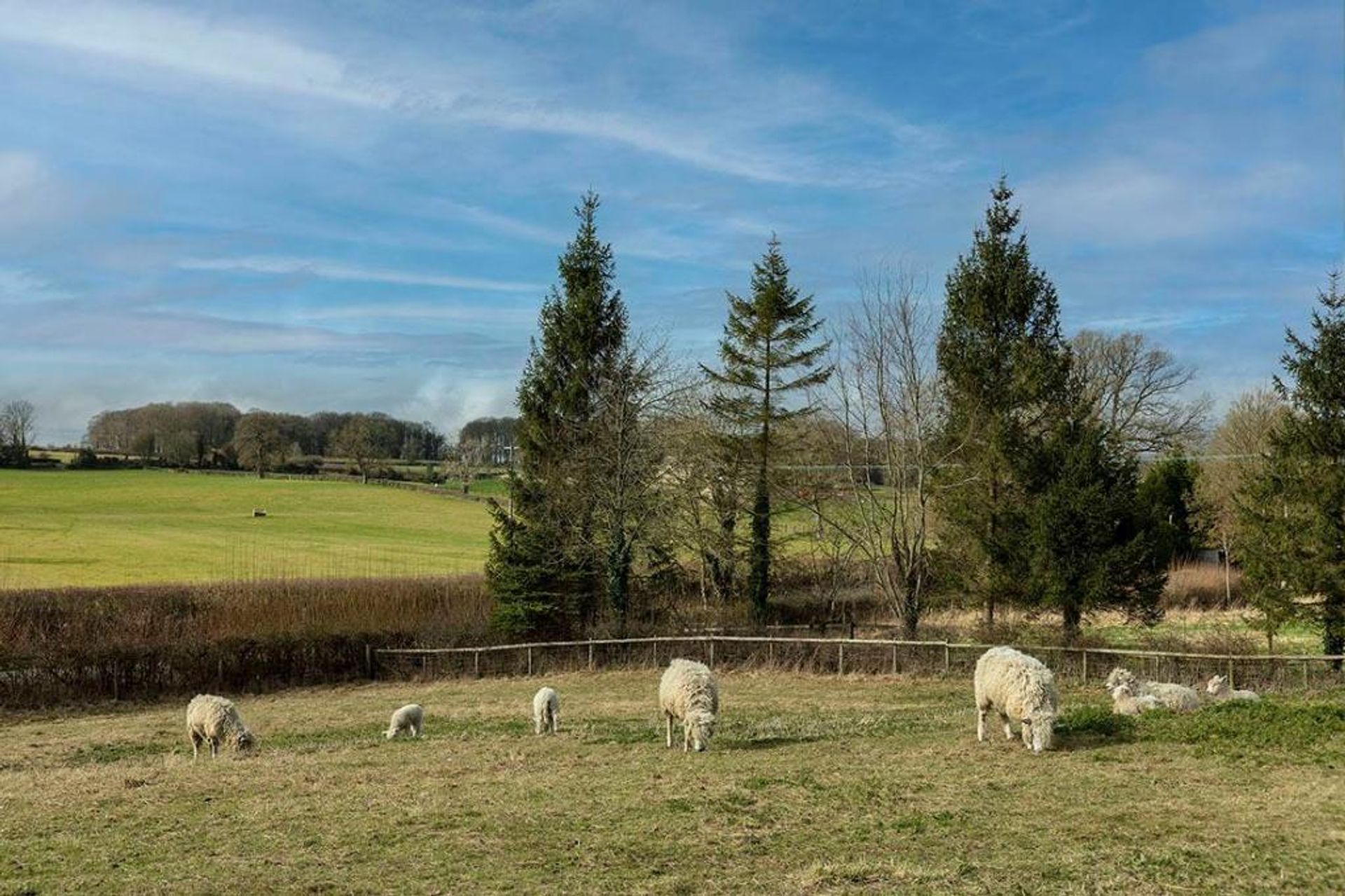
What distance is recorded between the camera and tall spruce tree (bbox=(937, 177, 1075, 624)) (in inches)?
1310

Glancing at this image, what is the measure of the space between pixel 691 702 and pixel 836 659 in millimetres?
14590

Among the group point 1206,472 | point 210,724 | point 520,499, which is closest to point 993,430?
point 520,499

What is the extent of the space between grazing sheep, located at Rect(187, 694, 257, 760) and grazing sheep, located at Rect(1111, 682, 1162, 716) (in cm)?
1527

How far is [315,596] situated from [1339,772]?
3723 cm

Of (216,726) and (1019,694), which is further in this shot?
(216,726)

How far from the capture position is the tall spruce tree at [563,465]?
3988 centimetres

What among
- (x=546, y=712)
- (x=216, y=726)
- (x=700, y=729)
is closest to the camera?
(x=700, y=729)

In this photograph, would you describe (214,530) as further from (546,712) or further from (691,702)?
(691,702)

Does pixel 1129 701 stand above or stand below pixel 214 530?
above

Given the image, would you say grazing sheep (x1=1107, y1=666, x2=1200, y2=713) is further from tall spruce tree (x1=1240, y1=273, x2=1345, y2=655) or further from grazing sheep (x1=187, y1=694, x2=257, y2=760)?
grazing sheep (x1=187, y1=694, x2=257, y2=760)

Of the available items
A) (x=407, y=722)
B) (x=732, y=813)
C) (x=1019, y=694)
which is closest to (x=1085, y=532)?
(x=1019, y=694)

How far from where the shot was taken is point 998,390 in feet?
114

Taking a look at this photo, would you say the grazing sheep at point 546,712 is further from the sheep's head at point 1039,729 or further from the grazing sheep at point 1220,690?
the grazing sheep at point 1220,690

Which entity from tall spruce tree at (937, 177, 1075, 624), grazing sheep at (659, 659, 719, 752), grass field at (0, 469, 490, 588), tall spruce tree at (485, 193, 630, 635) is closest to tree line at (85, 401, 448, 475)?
grass field at (0, 469, 490, 588)
